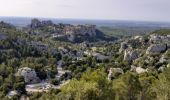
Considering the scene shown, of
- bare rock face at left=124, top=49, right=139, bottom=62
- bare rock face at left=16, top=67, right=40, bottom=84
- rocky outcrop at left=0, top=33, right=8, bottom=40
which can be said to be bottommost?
bare rock face at left=16, top=67, right=40, bottom=84

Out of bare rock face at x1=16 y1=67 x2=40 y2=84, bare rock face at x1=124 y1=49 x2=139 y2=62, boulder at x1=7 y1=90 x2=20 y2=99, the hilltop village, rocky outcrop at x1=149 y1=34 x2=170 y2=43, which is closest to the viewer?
the hilltop village

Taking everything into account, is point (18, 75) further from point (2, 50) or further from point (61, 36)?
point (61, 36)

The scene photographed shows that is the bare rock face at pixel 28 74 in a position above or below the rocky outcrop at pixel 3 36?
below

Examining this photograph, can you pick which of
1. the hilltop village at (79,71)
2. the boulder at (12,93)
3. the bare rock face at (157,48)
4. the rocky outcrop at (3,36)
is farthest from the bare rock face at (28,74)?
the bare rock face at (157,48)

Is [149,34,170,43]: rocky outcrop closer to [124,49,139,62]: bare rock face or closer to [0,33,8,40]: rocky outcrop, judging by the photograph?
[124,49,139,62]: bare rock face

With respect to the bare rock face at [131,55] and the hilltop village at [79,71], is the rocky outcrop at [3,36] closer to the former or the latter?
the hilltop village at [79,71]

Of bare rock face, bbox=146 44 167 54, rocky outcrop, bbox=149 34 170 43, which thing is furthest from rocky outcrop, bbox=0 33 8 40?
rocky outcrop, bbox=149 34 170 43

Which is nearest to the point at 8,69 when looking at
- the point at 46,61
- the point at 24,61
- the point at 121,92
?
the point at 24,61

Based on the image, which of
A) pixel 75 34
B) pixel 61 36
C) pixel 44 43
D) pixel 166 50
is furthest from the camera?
pixel 75 34

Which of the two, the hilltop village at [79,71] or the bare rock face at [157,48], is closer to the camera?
the hilltop village at [79,71]
